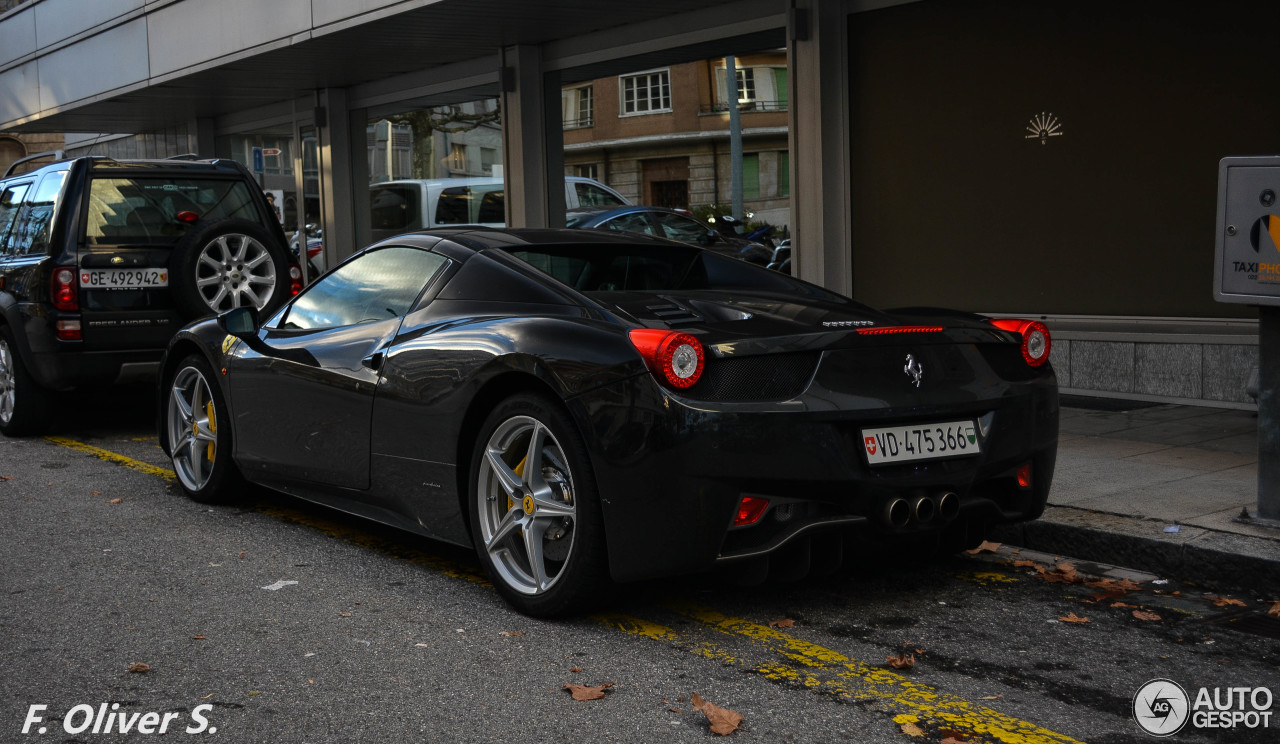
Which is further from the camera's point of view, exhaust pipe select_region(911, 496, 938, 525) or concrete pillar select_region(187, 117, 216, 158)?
concrete pillar select_region(187, 117, 216, 158)

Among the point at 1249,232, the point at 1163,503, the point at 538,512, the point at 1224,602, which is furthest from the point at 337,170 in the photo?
the point at 1224,602

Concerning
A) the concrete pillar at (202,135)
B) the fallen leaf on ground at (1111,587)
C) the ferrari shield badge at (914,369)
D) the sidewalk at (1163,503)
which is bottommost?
the fallen leaf on ground at (1111,587)

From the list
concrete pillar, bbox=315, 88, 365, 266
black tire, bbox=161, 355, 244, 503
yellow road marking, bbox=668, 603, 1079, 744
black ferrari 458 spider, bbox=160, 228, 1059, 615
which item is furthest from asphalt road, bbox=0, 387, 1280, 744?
concrete pillar, bbox=315, 88, 365, 266

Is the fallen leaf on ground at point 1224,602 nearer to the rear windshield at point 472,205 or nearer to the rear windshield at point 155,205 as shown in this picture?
the rear windshield at point 155,205

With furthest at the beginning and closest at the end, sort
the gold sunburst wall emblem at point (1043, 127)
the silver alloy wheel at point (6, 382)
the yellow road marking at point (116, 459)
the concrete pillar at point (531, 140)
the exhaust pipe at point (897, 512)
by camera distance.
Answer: the concrete pillar at point (531, 140) → the gold sunburst wall emblem at point (1043, 127) → the silver alloy wheel at point (6, 382) → the yellow road marking at point (116, 459) → the exhaust pipe at point (897, 512)

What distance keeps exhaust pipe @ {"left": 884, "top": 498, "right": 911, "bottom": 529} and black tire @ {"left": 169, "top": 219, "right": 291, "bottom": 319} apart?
5.49 meters

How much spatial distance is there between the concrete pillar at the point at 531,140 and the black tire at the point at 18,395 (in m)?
5.52

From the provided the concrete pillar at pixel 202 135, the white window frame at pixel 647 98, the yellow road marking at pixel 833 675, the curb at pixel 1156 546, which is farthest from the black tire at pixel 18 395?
the concrete pillar at pixel 202 135

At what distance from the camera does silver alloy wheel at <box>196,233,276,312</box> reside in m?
8.44

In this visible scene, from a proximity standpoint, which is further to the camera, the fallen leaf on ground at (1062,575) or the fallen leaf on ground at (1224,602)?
the fallen leaf on ground at (1062,575)

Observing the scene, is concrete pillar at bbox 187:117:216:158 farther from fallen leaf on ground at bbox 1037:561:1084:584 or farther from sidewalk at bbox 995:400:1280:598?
fallen leaf on ground at bbox 1037:561:1084:584

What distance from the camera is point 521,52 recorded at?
12.9 m

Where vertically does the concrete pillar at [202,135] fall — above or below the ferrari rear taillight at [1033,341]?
above

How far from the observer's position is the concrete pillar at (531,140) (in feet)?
42.5
